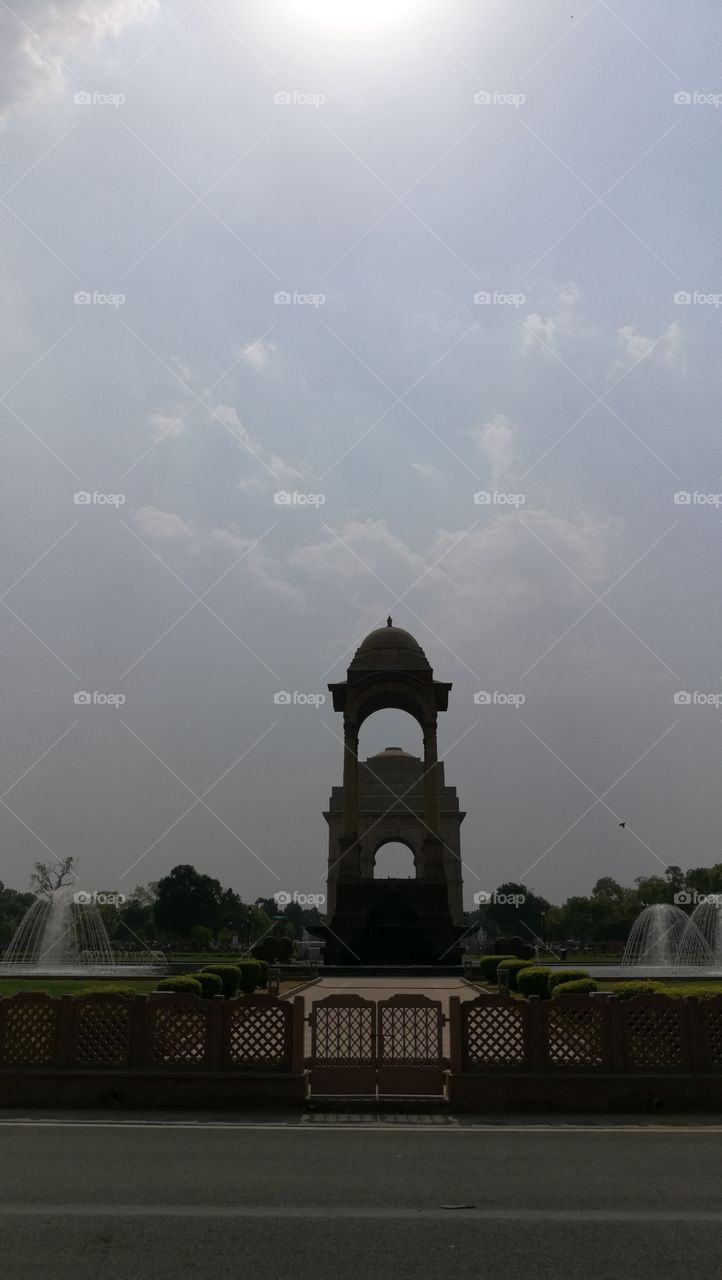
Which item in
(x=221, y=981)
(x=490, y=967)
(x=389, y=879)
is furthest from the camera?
(x=389, y=879)

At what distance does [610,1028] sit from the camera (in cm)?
1044

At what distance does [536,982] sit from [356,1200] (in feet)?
52.3

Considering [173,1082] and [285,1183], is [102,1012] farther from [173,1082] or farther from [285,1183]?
[285,1183]

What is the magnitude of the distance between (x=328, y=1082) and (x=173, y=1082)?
69.2 inches

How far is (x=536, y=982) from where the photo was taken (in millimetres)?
21703

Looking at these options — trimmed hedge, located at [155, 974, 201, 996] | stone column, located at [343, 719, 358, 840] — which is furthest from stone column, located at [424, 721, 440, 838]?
trimmed hedge, located at [155, 974, 201, 996]

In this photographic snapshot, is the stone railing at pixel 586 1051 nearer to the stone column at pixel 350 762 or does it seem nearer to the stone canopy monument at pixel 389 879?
the stone canopy monument at pixel 389 879

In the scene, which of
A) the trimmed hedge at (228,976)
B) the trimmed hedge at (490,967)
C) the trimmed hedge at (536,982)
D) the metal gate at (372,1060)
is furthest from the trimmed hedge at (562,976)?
the trimmed hedge at (490,967)

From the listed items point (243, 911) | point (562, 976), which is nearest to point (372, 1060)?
point (562, 976)

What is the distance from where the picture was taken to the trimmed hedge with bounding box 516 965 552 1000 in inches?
830

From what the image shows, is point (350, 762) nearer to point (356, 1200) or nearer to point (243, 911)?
point (356, 1200)

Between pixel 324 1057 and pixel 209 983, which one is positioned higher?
pixel 324 1057

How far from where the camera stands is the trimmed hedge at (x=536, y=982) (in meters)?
21.1

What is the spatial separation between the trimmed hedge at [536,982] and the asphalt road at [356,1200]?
11838 millimetres
